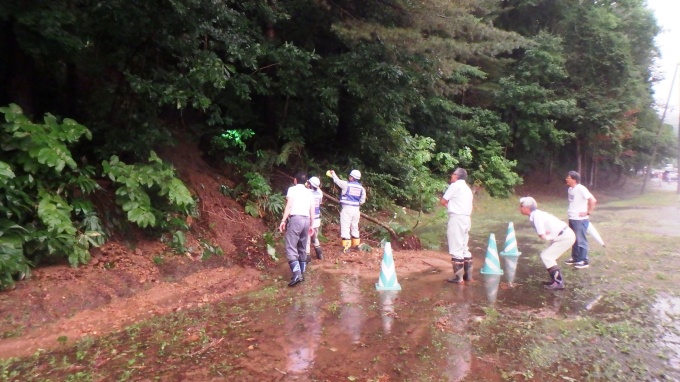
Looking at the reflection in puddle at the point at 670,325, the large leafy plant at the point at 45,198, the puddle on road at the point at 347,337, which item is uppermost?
the large leafy plant at the point at 45,198

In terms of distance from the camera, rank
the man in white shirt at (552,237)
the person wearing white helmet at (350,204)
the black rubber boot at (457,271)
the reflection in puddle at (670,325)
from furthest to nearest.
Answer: the person wearing white helmet at (350,204) < the black rubber boot at (457,271) < the man in white shirt at (552,237) < the reflection in puddle at (670,325)

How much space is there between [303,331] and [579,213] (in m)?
6.22

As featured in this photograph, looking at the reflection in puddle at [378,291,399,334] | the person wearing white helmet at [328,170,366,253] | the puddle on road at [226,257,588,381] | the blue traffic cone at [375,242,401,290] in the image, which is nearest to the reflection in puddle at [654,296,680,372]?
the puddle on road at [226,257,588,381]

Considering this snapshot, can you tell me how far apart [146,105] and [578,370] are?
756cm

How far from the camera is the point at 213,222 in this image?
30.9 feet

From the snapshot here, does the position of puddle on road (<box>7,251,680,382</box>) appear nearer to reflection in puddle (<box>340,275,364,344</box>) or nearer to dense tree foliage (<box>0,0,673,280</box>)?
reflection in puddle (<box>340,275,364,344</box>)

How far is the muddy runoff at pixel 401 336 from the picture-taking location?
4570 mm

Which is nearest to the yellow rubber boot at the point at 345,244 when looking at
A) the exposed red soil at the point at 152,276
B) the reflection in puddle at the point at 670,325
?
the exposed red soil at the point at 152,276

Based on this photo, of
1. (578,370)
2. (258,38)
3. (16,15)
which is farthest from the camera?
(258,38)

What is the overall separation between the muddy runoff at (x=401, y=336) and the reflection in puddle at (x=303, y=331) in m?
0.01

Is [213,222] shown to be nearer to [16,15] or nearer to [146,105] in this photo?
[146,105]

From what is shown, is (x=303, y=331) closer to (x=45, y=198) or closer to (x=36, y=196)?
(x=45, y=198)

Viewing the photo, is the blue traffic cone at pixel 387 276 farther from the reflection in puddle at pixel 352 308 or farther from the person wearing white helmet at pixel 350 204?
the person wearing white helmet at pixel 350 204

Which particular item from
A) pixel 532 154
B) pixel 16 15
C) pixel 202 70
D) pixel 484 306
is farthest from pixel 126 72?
pixel 532 154
